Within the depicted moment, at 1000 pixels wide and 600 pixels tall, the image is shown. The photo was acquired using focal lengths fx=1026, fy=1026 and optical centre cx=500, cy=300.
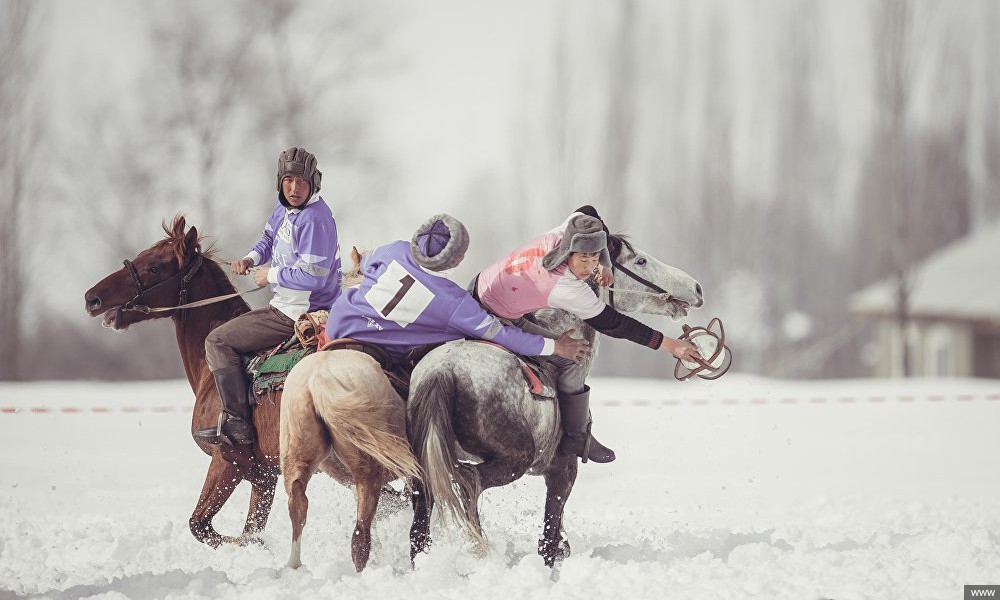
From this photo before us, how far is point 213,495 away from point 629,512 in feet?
11.0

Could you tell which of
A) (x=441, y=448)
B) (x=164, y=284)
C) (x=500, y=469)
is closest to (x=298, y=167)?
(x=164, y=284)

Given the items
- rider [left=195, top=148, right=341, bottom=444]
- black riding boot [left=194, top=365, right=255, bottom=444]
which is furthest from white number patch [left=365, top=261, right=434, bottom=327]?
black riding boot [left=194, top=365, right=255, bottom=444]

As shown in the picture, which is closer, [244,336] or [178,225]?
[244,336]

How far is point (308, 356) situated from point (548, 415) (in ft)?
3.96

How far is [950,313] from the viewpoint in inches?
925

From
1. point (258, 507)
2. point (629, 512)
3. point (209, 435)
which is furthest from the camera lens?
point (629, 512)

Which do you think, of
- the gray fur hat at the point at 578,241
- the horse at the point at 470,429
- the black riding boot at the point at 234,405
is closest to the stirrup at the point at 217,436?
the black riding boot at the point at 234,405

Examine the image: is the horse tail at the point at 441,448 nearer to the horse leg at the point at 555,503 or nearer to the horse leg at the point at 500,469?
the horse leg at the point at 500,469

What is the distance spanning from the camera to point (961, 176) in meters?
30.2

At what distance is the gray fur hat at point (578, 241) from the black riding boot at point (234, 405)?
66.7 inches

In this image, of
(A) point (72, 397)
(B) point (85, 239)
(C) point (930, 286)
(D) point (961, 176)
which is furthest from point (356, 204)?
(D) point (961, 176)

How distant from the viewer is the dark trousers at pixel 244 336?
532 cm

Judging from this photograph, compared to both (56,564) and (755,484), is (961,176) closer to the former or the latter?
(755,484)

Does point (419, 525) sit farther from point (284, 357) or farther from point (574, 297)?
point (574, 297)
